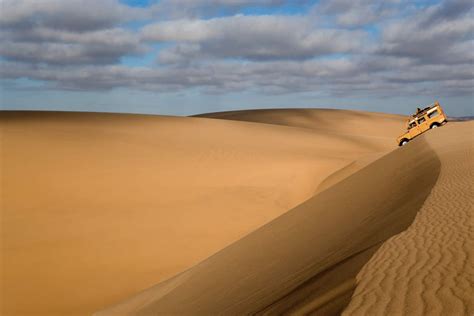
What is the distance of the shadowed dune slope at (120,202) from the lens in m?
10.4

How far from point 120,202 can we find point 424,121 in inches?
669

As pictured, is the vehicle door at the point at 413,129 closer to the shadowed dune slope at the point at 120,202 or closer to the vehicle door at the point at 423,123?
the vehicle door at the point at 423,123

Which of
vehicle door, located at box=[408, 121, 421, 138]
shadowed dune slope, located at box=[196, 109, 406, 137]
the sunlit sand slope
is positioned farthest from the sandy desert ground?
shadowed dune slope, located at box=[196, 109, 406, 137]

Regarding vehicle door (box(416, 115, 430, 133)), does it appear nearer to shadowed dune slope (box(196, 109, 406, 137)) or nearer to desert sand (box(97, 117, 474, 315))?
desert sand (box(97, 117, 474, 315))

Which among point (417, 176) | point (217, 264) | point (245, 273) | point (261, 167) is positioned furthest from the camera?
point (261, 167)

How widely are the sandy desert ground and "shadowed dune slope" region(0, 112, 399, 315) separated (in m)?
0.05

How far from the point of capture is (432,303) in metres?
3.88

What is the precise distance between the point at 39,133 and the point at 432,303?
971 inches

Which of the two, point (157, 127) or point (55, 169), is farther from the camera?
point (157, 127)

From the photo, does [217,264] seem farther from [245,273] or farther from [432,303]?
[432,303]

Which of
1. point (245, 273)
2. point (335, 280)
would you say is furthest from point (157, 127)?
point (335, 280)

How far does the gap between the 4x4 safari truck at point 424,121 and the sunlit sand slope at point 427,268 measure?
16587 millimetres

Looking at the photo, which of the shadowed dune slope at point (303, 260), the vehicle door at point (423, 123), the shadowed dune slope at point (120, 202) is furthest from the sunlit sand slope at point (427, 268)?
the vehicle door at point (423, 123)

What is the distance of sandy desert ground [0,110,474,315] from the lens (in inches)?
208
